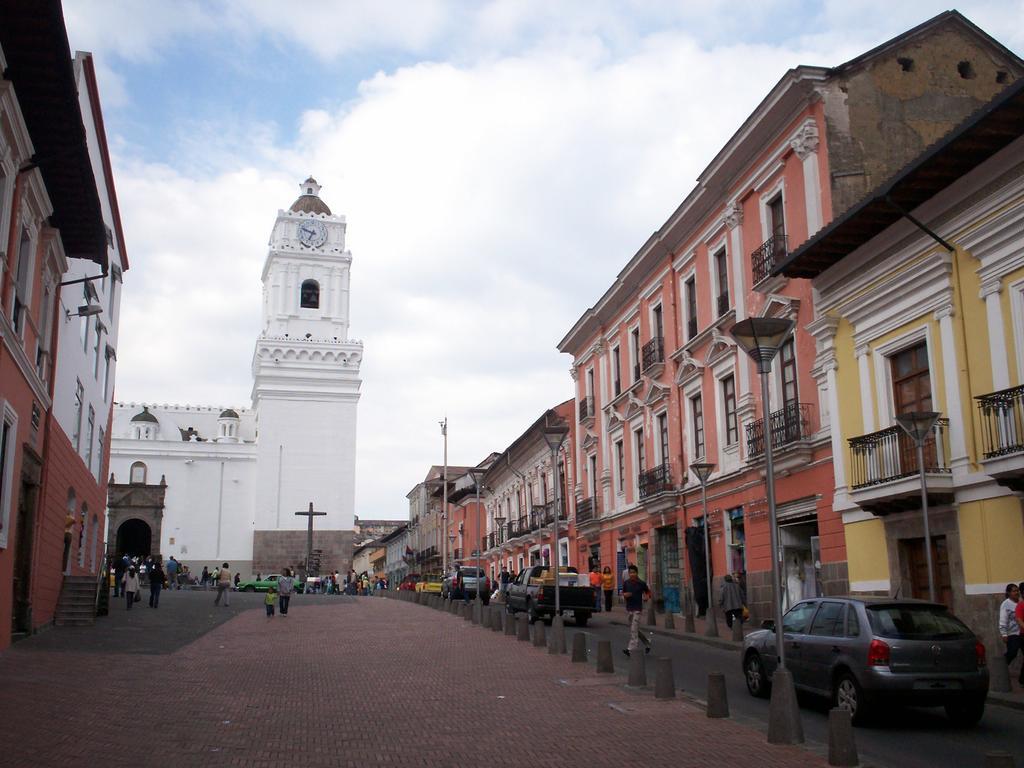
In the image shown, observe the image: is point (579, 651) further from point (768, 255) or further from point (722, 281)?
point (722, 281)

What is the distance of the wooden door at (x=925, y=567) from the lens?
685 inches

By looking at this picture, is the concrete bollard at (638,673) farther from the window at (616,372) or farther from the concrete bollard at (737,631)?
the window at (616,372)

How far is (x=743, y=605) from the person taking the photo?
24.4 meters

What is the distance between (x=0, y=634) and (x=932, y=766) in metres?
13.7

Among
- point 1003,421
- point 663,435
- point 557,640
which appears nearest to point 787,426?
point 557,640

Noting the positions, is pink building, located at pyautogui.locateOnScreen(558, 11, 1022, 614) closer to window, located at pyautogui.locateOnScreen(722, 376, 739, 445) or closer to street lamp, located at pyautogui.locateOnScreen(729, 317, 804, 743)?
window, located at pyautogui.locateOnScreen(722, 376, 739, 445)

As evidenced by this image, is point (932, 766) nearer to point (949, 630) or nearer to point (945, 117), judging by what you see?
point (949, 630)

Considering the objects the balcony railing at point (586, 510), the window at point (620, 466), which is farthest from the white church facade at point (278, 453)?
the window at point (620, 466)

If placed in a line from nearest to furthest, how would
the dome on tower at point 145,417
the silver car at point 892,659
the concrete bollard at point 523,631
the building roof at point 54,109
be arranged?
the silver car at point 892,659, the building roof at point 54,109, the concrete bollard at point 523,631, the dome on tower at point 145,417

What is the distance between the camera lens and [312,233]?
77812mm

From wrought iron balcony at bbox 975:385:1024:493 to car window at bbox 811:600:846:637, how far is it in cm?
418

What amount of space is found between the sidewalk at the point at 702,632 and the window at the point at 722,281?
8.23m

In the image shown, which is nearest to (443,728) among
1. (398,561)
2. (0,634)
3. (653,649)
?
(0,634)

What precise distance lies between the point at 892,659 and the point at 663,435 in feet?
69.9
